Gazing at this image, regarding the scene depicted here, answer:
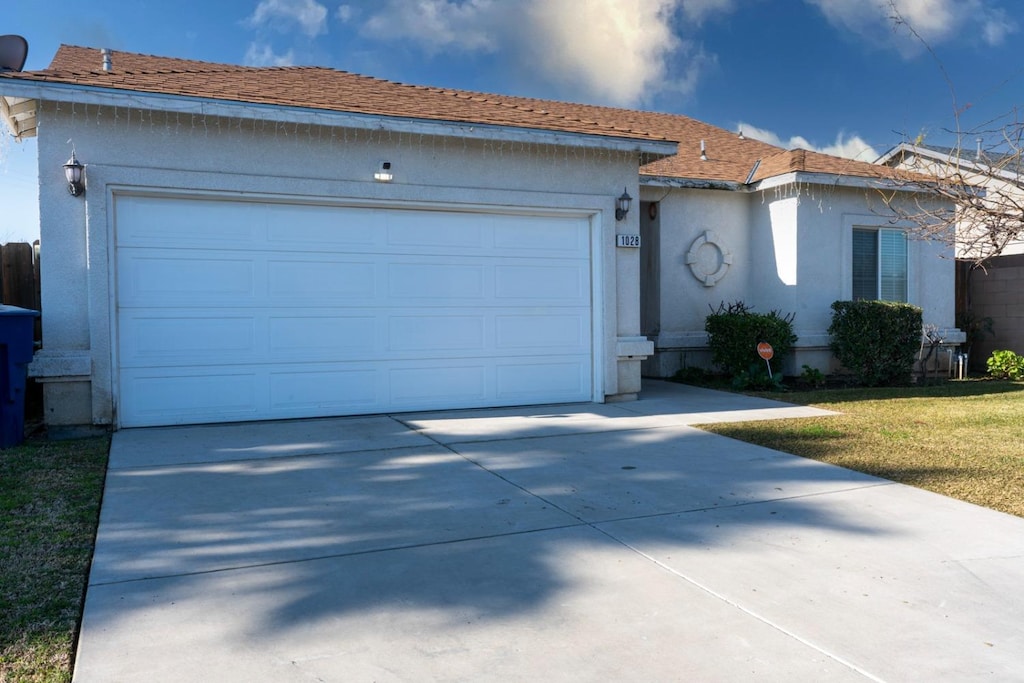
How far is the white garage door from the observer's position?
7715 mm

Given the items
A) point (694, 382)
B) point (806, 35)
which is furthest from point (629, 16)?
point (694, 382)

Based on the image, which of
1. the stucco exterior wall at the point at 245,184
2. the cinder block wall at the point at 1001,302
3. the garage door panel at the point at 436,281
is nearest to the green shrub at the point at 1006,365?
the cinder block wall at the point at 1001,302

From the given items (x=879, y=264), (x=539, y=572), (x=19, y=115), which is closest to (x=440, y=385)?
(x=19, y=115)

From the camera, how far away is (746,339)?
11.1 meters

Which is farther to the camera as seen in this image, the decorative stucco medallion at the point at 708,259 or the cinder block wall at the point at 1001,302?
the cinder block wall at the point at 1001,302

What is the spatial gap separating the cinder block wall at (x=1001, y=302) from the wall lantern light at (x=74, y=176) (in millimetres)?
13984

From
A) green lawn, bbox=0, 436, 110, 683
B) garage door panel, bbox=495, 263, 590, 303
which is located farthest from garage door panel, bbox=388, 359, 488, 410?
green lawn, bbox=0, 436, 110, 683

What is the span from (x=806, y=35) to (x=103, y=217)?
15.5 metres

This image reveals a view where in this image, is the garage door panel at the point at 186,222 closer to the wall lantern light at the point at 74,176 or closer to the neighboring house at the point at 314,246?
the neighboring house at the point at 314,246

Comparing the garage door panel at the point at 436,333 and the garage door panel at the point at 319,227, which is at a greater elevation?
the garage door panel at the point at 319,227

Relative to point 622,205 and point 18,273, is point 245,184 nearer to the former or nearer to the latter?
point 18,273

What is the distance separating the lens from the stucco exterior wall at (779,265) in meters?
11.8

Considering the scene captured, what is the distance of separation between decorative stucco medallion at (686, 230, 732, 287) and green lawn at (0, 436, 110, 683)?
29.6ft

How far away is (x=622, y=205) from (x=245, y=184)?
14.9 ft
